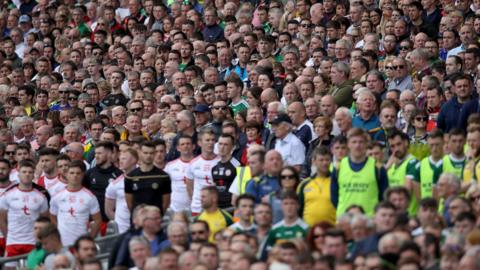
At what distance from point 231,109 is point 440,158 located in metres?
5.02

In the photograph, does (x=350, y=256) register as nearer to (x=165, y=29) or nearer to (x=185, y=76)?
(x=185, y=76)

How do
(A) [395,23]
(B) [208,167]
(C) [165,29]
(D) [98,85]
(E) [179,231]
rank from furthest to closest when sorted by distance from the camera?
(C) [165,29], (D) [98,85], (A) [395,23], (B) [208,167], (E) [179,231]

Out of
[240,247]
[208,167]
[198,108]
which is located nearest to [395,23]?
[198,108]

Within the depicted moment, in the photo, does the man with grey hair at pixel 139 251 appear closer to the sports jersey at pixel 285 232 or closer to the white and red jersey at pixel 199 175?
the sports jersey at pixel 285 232

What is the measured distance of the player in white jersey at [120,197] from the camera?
72.4 ft

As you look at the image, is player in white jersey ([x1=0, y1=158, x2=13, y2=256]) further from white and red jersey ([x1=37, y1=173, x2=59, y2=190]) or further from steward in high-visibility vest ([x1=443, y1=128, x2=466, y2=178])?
steward in high-visibility vest ([x1=443, y1=128, x2=466, y2=178])

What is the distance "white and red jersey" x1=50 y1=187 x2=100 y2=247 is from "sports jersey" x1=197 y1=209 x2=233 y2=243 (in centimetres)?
197

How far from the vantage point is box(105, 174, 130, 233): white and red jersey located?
22.1 meters

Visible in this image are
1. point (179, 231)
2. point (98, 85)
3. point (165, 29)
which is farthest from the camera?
point (165, 29)

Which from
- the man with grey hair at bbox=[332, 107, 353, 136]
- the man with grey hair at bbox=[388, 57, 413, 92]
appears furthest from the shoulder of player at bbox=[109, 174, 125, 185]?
the man with grey hair at bbox=[388, 57, 413, 92]

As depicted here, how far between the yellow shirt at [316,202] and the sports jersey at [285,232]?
0.64 meters

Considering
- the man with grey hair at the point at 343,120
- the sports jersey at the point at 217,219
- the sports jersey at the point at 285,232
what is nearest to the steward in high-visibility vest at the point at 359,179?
the sports jersey at the point at 285,232

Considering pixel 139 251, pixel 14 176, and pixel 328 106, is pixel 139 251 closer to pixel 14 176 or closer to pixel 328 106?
pixel 328 106

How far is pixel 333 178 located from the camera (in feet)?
65.0
